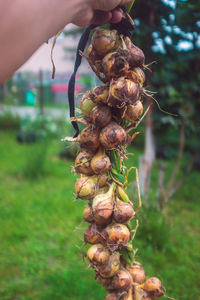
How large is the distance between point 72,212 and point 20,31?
3170 mm

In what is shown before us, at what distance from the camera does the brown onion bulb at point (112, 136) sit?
3.28 ft

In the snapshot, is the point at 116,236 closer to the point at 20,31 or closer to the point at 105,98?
the point at 105,98

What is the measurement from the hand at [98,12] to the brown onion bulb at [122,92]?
206mm

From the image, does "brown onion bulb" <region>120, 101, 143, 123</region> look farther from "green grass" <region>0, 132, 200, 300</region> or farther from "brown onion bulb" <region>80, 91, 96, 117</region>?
"green grass" <region>0, 132, 200, 300</region>

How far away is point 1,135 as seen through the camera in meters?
8.35

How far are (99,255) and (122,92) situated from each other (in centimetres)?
59

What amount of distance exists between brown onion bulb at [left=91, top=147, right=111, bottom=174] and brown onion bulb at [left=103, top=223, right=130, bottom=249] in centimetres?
21

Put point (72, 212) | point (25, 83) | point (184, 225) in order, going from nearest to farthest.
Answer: point (184, 225) < point (72, 212) < point (25, 83)

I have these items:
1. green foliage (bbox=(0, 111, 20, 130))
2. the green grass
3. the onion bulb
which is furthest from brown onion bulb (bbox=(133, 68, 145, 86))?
green foliage (bbox=(0, 111, 20, 130))

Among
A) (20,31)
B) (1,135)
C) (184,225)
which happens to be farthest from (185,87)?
(1,135)

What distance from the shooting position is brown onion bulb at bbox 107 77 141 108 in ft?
3.15

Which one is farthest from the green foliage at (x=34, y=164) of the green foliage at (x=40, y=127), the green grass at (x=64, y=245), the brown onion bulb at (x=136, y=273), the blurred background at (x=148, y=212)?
the brown onion bulb at (x=136, y=273)

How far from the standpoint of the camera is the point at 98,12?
3.17 ft

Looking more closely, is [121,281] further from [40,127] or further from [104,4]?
[40,127]
